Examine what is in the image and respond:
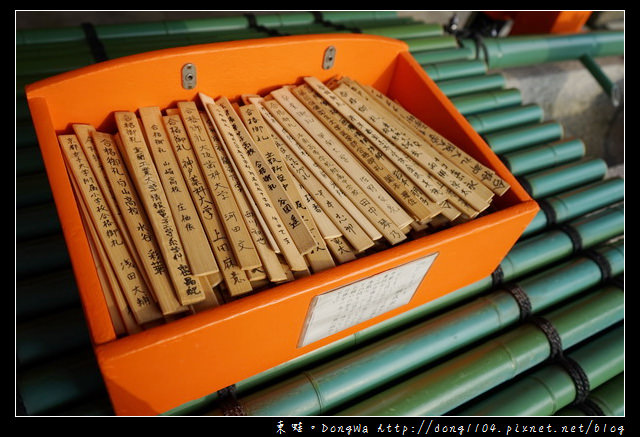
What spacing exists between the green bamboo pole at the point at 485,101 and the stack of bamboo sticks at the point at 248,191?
1131 mm

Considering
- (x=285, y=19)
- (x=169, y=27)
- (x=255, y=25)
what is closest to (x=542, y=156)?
(x=285, y=19)

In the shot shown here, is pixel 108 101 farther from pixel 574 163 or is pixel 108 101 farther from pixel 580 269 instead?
pixel 574 163

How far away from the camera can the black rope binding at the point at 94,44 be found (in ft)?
8.21


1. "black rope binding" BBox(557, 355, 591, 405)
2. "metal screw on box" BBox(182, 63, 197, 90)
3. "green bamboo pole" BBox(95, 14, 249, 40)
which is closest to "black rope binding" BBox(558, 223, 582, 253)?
"black rope binding" BBox(557, 355, 591, 405)

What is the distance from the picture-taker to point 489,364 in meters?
1.85

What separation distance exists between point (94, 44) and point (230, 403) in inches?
88.8

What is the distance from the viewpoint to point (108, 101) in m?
1.58

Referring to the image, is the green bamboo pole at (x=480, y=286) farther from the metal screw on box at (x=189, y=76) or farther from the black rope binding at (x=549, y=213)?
the metal screw on box at (x=189, y=76)

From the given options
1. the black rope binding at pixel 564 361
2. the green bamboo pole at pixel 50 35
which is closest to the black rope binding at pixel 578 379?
the black rope binding at pixel 564 361

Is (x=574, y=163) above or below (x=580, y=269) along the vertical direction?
above

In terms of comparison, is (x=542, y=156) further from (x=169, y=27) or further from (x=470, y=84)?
(x=169, y=27)

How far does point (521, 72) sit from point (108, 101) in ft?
11.9

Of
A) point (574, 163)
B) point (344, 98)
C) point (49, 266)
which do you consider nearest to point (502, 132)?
point (574, 163)

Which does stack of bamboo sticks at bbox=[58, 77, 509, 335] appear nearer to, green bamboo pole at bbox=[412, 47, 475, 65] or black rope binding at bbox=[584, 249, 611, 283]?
black rope binding at bbox=[584, 249, 611, 283]
